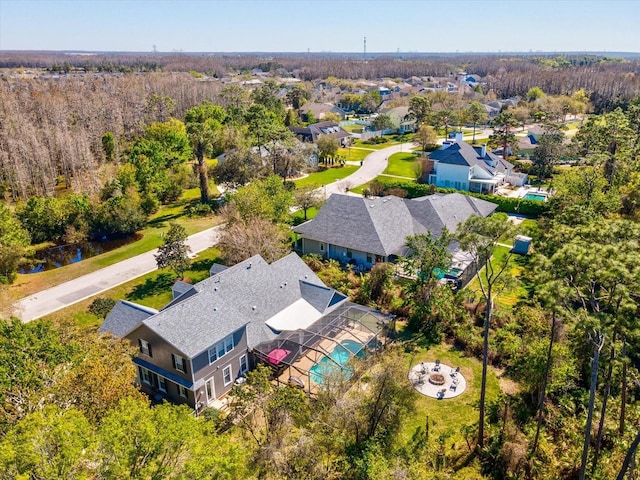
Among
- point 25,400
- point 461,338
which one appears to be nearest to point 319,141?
point 461,338

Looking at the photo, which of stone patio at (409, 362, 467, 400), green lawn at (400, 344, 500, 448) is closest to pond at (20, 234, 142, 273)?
green lawn at (400, 344, 500, 448)

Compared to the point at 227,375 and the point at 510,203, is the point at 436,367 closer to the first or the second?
the point at 227,375

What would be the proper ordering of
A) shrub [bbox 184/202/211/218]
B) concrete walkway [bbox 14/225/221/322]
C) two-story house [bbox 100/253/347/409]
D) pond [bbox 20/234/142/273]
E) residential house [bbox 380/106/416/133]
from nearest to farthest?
1. two-story house [bbox 100/253/347/409]
2. concrete walkway [bbox 14/225/221/322]
3. pond [bbox 20/234/142/273]
4. shrub [bbox 184/202/211/218]
5. residential house [bbox 380/106/416/133]

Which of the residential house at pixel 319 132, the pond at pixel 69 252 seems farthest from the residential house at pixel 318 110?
the pond at pixel 69 252

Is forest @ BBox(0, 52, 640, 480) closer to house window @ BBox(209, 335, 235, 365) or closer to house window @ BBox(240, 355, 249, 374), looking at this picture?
house window @ BBox(209, 335, 235, 365)

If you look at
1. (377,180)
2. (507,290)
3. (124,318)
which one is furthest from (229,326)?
(377,180)

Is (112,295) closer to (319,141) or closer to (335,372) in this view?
(335,372)

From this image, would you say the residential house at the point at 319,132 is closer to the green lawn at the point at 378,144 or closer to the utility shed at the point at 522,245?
the green lawn at the point at 378,144
